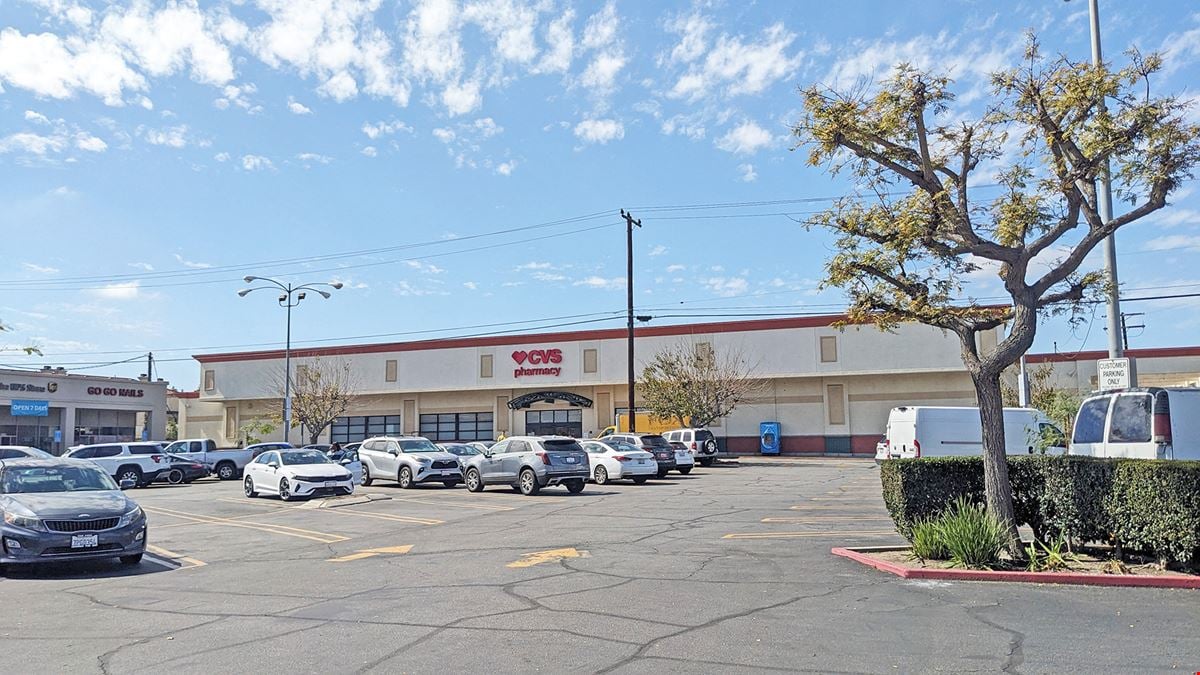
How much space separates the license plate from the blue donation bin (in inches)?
1568

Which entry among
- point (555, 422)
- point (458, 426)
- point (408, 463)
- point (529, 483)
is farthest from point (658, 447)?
point (458, 426)

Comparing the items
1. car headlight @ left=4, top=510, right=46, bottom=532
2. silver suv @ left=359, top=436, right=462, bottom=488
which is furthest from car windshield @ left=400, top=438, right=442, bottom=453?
car headlight @ left=4, top=510, right=46, bottom=532

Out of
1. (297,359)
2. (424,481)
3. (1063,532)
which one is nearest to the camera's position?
(1063,532)

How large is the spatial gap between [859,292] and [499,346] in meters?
42.7

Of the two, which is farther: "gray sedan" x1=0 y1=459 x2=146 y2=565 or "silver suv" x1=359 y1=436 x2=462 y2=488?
"silver suv" x1=359 y1=436 x2=462 y2=488

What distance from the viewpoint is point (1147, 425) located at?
12781 mm

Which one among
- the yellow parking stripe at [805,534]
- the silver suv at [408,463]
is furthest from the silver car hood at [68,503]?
the silver suv at [408,463]

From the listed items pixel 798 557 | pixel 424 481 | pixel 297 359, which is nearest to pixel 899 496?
pixel 798 557

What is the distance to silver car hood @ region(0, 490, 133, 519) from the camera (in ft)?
38.8

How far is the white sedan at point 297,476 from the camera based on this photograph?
74.7 ft

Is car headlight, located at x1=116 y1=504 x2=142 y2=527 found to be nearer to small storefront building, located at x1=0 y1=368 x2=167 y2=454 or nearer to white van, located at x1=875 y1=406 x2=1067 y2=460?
white van, located at x1=875 y1=406 x2=1067 y2=460

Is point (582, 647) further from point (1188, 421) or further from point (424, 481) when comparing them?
point (424, 481)

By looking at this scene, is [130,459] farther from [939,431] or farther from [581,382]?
[939,431]

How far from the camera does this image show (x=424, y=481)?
26.6m
